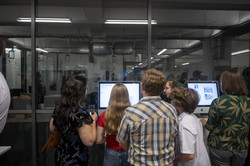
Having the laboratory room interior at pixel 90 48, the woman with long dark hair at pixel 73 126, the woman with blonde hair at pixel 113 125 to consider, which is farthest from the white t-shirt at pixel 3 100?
the laboratory room interior at pixel 90 48

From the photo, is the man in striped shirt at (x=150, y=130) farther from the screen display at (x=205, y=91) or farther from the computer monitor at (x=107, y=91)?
the screen display at (x=205, y=91)

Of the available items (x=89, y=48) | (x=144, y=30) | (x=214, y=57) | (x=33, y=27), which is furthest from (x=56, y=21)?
(x=214, y=57)

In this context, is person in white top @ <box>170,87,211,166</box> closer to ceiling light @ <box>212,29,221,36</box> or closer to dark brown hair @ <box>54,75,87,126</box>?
dark brown hair @ <box>54,75,87,126</box>

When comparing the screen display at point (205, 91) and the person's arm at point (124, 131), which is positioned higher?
the screen display at point (205, 91)

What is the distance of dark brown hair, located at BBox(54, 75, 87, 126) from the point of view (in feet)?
4.46

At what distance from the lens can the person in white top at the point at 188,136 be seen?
1268 millimetres

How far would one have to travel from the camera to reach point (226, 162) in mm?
1610

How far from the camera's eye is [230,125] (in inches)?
61.5

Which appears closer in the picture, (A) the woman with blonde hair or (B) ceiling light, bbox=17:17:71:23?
(A) the woman with blonde hair

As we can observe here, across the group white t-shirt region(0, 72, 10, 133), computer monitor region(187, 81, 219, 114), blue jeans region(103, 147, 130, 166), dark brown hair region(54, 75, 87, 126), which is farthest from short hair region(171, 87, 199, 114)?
white t-shirt region(0, 72, 10, 133)

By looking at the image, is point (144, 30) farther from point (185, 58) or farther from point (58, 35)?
point (58, 35)

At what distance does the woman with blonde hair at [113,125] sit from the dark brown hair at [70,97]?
11.3 inches

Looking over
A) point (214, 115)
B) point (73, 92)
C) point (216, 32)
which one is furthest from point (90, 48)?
point (216, 32)

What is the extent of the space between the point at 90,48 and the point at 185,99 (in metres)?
2.13
